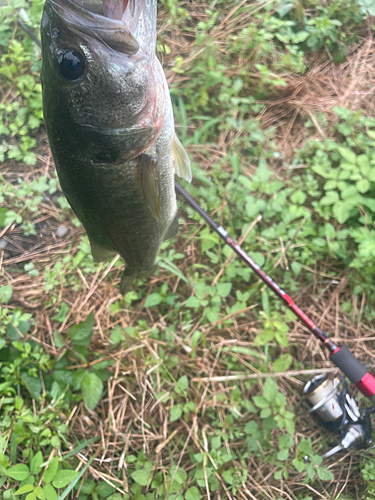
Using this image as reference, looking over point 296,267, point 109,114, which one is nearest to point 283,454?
point 296,267

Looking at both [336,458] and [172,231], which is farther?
[336,458]

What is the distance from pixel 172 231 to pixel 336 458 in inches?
83.6

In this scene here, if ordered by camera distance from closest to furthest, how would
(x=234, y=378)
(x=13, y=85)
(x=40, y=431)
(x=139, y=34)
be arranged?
1. (x=139, y=34)
2. (x=40, y=431)
3. (x=234, y=378)
4. (x=13, y=85)

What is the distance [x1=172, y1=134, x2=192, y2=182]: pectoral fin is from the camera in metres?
1.62

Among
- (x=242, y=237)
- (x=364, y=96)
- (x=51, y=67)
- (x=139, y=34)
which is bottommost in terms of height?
(x=242, y=237)

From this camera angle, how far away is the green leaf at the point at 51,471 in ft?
6.30

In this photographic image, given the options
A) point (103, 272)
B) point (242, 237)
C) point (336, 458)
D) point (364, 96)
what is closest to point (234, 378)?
point (336, 458)

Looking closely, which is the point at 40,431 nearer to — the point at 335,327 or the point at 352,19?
the point at 335,327

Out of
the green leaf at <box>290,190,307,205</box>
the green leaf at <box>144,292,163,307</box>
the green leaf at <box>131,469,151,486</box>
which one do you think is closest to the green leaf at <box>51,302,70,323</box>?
the green leaf at <box>144,292,163,307</box>

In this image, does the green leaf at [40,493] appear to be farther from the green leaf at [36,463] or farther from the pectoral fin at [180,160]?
the pectoral fin at [180,160]

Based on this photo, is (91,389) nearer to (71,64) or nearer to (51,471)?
(51,471)

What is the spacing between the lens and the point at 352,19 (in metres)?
3.22

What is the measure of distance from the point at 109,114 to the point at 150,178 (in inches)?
13.0

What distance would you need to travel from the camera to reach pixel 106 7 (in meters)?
1.04
